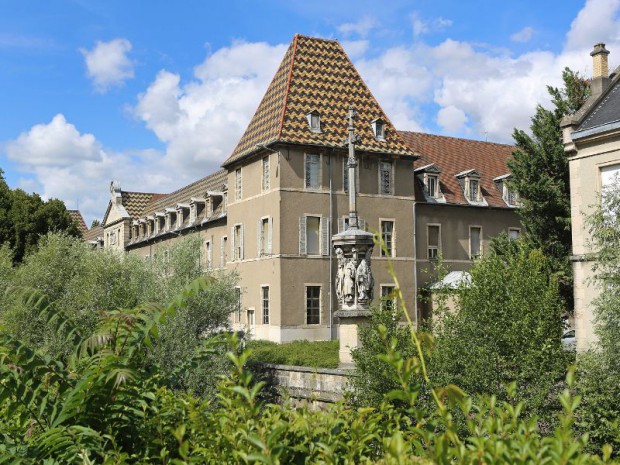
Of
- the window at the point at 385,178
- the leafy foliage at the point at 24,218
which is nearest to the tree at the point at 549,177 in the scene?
the window at the point at 385,178

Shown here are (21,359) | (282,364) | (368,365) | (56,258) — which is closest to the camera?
(21,359)

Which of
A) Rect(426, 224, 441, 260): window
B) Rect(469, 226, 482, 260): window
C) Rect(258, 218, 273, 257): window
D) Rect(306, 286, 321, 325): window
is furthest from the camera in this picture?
Rect(469, 226, 482, 260): window

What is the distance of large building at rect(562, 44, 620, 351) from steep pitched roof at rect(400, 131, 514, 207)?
58.8ft

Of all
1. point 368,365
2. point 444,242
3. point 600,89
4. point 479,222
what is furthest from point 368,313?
point 479,222

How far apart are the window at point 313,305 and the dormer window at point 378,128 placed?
27.5 ft

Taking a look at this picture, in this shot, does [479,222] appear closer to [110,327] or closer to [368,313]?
[368,313]

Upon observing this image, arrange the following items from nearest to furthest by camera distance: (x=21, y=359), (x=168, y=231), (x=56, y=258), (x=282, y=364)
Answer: (x=21, y=359) → (x=282, y=364) → (x=56, y=258) → (x=168, y=231)

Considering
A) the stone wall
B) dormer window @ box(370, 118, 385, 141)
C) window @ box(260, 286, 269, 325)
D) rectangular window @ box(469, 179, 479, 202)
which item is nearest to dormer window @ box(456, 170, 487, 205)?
rectangular window @ box(469, 179, 479, 202)

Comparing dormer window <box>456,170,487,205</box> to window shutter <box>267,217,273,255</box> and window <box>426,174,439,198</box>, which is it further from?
window shutter <box>267,217,273,255</box>

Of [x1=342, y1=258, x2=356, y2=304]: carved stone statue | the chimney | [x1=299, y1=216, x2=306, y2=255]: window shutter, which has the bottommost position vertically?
[x1=342, y1=258, x2=356, y2=304]: carved stone statue

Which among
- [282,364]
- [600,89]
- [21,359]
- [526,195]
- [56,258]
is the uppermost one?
[600,89]

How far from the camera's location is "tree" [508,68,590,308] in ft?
85.5

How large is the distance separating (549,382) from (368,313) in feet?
21.4

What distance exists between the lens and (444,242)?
124 ft
